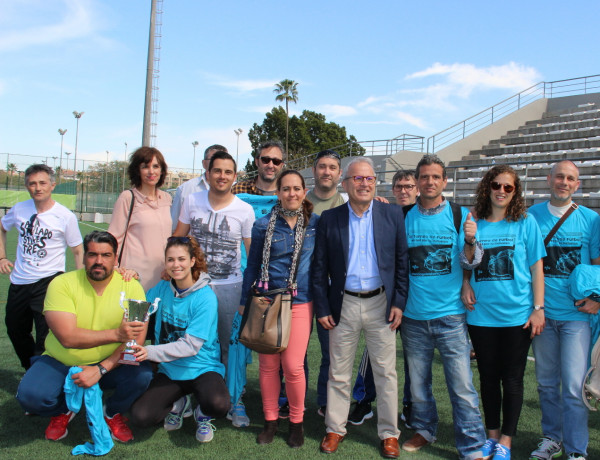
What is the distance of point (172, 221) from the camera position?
3.94 metres

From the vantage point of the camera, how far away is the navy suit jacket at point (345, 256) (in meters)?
3.11

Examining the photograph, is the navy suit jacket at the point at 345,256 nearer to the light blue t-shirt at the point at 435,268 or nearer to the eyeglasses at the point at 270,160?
the light blue t-shirt at the point at 435,268

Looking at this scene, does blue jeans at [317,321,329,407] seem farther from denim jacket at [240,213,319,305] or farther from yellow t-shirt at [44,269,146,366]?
yellow t-shirt at [44,269,146,366]

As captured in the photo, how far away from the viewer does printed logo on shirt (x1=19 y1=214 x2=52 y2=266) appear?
12.8ft

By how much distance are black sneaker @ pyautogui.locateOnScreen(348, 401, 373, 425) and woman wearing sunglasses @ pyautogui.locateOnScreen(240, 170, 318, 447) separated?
1.75 feet

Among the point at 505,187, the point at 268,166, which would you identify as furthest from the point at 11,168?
the point at 505,187

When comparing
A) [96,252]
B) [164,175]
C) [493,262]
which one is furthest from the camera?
[164,175]

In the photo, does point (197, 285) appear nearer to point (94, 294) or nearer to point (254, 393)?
point (94, 294)

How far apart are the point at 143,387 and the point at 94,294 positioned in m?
0.73

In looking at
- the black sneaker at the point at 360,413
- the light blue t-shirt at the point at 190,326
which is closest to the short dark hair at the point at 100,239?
the light blue t-shirt at the point at 190,326

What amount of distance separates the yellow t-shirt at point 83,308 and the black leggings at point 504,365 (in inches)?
92.8

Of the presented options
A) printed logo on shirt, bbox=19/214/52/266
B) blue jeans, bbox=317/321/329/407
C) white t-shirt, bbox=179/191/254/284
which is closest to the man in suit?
blue jeans, bbox=317/321/329/407

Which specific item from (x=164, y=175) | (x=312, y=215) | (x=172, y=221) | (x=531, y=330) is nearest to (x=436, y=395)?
(x=531, y=330)

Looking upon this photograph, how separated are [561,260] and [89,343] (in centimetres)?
312
